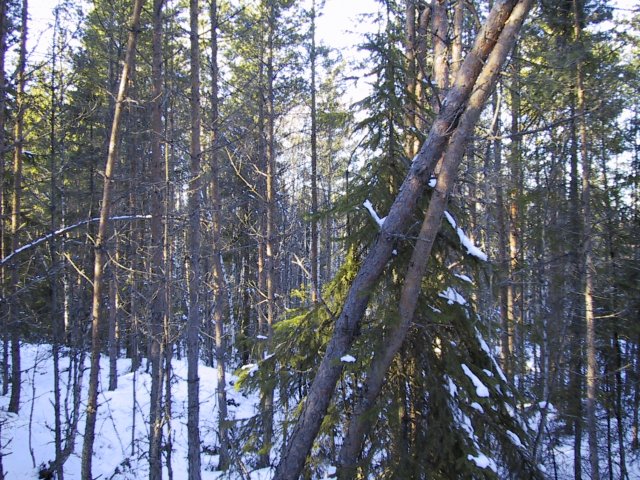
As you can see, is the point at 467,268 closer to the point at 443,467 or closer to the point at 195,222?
the point at 443,467

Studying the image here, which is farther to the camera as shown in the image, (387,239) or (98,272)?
(98,272)

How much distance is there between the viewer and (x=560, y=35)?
10438 millimetres

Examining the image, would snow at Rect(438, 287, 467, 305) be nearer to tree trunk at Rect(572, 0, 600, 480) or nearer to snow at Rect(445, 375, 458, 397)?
snow at Rect(445, 375, 458, 397)

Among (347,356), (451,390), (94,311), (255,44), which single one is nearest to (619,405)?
(451,390)

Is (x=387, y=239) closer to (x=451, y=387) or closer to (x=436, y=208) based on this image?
(x=436, y=208)

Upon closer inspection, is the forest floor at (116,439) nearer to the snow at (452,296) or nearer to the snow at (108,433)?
the snow at (108,433)

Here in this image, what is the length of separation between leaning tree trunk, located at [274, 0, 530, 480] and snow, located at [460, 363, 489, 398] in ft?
3.54

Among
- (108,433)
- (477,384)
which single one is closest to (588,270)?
(477,384)

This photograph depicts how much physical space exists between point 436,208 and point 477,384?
1.61m

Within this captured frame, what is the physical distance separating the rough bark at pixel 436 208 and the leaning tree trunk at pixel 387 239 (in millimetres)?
99

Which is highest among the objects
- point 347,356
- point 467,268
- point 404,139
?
point 404,139

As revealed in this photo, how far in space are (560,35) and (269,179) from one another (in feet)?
26.5

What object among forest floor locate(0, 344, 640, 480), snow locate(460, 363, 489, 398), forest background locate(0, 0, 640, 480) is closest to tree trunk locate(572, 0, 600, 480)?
forest background locate(0, 0, 640, 480)

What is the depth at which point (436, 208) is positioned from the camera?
3.99 metres
